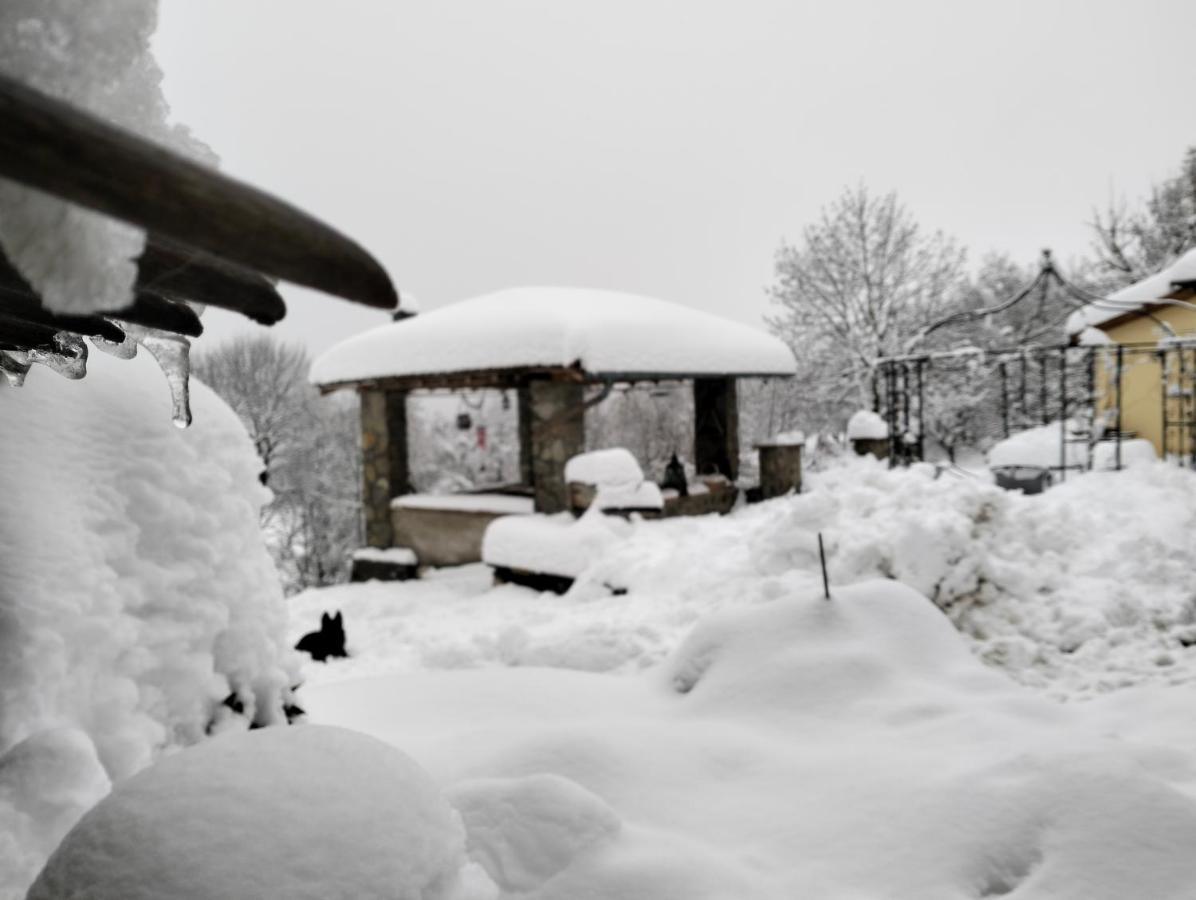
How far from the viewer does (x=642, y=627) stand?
17.3ft

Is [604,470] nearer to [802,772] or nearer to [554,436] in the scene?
[554,436]

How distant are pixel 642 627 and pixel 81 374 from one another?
4.36 m

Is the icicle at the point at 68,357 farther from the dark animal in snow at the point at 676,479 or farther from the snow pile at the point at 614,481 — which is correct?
the dark animal in snow at the point at 676,479

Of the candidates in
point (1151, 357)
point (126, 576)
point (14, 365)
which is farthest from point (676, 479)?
point (14, 365)

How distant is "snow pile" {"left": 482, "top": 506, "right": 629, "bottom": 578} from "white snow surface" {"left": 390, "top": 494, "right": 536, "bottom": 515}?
5.62 feet

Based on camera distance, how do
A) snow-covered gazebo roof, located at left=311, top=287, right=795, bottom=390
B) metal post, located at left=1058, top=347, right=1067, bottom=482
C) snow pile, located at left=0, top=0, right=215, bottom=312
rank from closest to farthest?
snow pile, located at left=0, top=0, right=215, bottom=312 < metal post, located at left=1058, top=347, right=1067, bottom=482 < snow-covered gazebo roof, located at left=311, top=287, right=795, bottom=390

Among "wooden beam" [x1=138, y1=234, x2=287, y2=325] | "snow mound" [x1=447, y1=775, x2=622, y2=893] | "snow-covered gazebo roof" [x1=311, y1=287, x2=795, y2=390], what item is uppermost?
"snow-covered gazebo roof" [x1=311, y1=287, x2=795, y2=390]

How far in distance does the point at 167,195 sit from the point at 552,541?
7.75 meters

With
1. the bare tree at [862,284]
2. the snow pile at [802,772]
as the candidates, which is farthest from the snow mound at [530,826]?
the bare tree at [862,284]

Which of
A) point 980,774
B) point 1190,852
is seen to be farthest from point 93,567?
point 1190,852

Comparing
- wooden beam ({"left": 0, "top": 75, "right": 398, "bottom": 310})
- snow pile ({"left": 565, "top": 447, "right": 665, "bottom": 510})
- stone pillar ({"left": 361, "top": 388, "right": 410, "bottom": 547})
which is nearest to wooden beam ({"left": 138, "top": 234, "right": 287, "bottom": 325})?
wooden beam ({"left": 0, "top": 75, "right": 398, "bottom": 310})

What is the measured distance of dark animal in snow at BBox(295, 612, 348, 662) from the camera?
5819mm

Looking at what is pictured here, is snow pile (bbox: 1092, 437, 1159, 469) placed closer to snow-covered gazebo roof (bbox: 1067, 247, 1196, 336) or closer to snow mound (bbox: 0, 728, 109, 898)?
snow-covered gazebo roof (bbox: 1067, 247, 1196, 336)

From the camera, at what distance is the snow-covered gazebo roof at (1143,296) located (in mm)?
9953
